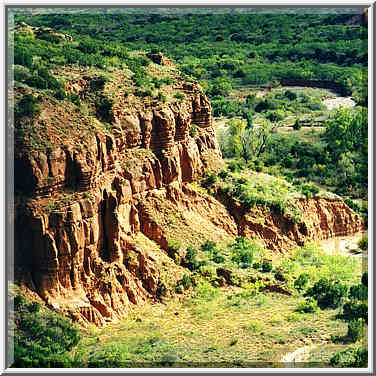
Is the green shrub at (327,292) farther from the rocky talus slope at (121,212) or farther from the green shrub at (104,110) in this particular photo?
the green shrub at (104,110)

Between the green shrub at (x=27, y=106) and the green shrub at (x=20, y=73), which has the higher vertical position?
the green shrub at (x=20, y=73)

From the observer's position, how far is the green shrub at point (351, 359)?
33.4 metres

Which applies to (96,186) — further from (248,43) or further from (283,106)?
(248,43)

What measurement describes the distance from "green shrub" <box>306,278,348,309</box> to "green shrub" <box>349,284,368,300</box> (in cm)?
32

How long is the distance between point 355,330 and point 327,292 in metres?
4.51

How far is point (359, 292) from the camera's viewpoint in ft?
133

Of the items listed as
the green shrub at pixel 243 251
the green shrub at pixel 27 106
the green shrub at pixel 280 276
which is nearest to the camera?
the green shrub at pixel 27 106

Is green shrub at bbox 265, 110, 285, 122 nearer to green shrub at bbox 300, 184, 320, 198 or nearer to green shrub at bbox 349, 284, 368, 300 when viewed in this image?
green shrub at bbox 300, 184, 320, 198

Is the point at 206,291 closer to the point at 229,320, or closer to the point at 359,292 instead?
the point at 229,320

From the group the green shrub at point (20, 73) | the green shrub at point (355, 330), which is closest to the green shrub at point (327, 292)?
the green shrub at point (355, 330)

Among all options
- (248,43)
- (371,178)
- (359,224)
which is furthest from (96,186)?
(248,43)

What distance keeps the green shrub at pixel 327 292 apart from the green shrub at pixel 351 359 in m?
5.66

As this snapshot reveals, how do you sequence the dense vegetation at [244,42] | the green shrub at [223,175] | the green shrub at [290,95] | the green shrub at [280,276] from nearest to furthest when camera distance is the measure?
the green shrub at [280,276] → the green shrub at [223,175] → the green shrub at [290,95] → the dense vegetation at [244,42]

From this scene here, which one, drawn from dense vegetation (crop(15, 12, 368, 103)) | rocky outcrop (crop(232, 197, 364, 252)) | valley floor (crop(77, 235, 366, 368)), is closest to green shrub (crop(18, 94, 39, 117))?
valley floor (crop(77, 235, 366, 368))
